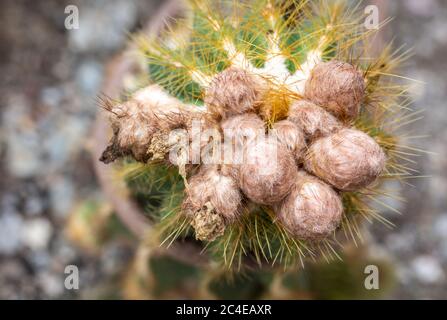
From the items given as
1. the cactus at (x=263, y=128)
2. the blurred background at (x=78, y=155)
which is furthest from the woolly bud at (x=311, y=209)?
the blurred background at (x=78, y=155)

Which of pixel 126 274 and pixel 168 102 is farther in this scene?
pixel 126 274

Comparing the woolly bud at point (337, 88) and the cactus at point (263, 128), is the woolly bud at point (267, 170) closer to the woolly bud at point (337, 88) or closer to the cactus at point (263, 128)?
the cactus at point (263, 128)

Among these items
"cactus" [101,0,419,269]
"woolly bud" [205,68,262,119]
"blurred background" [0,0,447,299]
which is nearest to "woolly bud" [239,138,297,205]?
"cactus" [101,0,419,269]

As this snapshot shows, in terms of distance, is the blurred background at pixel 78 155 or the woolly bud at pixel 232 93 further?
the blurred background at pixel 78 155

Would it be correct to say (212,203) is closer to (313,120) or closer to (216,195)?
(216,195)
